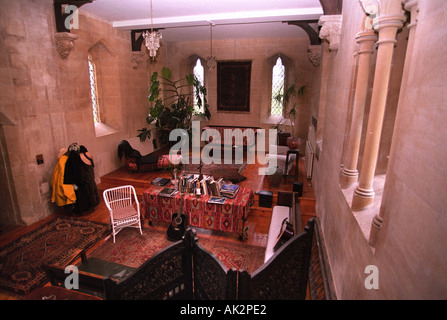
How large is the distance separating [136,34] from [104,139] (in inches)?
122

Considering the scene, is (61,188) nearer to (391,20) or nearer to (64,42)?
(64,42)

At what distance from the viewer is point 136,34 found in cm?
748

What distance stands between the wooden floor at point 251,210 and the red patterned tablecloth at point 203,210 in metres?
0.28

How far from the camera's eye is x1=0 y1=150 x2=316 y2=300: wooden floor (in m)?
4.56

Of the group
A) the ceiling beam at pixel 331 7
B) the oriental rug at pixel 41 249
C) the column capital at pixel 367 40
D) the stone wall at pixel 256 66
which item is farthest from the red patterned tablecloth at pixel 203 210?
the stone wall at pixel 256 66

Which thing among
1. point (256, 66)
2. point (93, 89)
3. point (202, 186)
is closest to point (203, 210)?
point (202, 186)

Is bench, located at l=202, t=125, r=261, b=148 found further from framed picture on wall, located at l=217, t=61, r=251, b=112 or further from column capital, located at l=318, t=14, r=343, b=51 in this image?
→ column capital, located at l=318, t=14, r=343, b=51

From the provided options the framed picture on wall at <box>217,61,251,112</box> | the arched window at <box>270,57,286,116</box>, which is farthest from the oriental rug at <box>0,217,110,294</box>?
the arched window at <box>270,57,286,116</box>

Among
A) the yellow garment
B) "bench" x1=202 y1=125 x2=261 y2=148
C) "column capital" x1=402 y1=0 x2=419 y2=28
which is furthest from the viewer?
"bench" x1=202 y1=125 x2=261 y2=148

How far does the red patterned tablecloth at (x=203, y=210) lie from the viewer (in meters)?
4.32

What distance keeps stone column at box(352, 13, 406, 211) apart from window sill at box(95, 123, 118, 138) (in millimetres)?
6012

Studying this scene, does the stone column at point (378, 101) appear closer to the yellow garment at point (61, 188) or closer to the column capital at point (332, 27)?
the column capital at point (332, 27)

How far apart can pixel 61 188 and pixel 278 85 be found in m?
7.17
